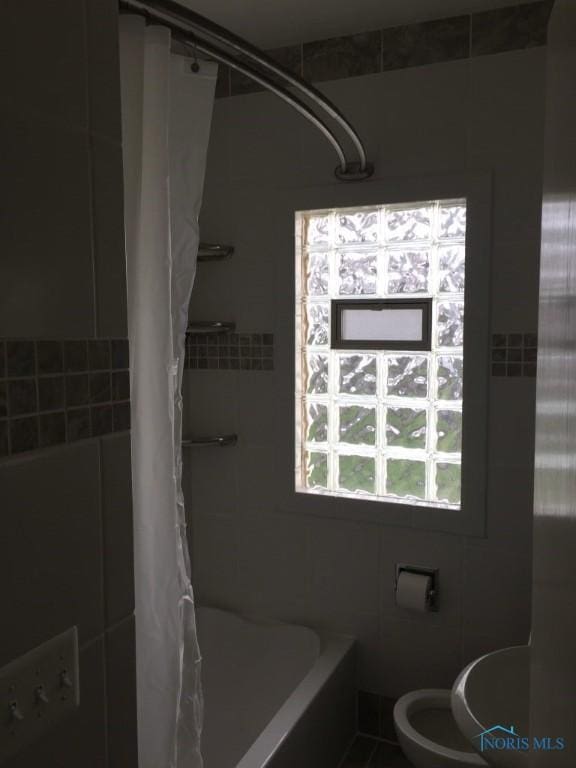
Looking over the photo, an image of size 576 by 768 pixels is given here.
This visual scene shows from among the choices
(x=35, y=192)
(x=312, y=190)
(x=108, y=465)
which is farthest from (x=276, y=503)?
(x=35, y=192)

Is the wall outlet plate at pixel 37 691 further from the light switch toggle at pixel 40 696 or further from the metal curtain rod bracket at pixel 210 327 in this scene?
the metal curtain rod bracket at pixel 210 327

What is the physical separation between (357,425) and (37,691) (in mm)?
1699

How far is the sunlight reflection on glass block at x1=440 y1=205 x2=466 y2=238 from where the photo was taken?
211 cm

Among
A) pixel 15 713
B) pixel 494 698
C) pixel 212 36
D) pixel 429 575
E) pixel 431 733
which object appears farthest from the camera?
pixel 429 575

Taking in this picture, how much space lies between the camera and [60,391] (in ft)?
2.53

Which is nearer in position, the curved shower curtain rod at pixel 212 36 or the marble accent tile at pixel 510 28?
the curved shower curtain rod at pixel 212 36

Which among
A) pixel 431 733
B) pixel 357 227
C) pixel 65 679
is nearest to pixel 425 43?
pixel 357 227

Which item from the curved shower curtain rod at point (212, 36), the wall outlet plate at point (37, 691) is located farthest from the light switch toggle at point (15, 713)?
the curved shower curtain rod at point (212, 36)

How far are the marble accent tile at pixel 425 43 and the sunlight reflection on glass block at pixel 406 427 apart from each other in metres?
1.21

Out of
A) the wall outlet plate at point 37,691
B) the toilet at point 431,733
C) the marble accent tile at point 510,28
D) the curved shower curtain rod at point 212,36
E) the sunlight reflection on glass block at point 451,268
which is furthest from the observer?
the sunlight reflection on glass block at point 451,268

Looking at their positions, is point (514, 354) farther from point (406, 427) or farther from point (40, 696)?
point (40, 696)

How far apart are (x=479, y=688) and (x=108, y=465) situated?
1.09 m

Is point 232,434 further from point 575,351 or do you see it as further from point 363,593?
point 575,351

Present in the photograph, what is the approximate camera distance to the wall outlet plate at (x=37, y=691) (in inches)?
27.5
